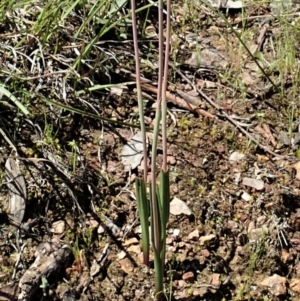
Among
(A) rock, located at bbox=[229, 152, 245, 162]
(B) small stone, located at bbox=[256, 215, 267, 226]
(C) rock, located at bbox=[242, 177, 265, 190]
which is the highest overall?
(A) rock, located at bbox=[229, 152, 245, 162]

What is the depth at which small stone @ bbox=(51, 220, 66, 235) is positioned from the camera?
1.93 m

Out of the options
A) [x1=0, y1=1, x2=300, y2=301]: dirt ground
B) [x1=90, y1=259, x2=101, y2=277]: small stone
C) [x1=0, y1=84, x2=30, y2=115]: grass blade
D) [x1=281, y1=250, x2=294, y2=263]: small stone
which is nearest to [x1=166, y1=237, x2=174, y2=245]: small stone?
[x1=0, y1=1, x2=300, y2=301]: dirt ground

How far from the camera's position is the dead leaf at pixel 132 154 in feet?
6.91

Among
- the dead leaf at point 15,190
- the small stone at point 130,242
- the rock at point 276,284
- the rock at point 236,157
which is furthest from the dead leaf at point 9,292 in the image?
the rock at point 236,157

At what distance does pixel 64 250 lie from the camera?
1.89 m

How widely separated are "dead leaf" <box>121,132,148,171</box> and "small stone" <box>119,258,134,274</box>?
1.03 feet

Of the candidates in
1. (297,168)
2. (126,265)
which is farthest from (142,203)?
(297,168)

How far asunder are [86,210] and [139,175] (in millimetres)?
216

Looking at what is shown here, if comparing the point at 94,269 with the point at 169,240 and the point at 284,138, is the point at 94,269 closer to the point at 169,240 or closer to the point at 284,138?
the point at 169,240

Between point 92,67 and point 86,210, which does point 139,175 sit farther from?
point 92,67

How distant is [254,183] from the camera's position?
2.10m

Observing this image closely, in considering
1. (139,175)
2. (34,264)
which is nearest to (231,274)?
(139,175)

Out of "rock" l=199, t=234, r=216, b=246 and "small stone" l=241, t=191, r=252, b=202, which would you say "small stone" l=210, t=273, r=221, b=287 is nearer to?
"rock" l=199, t=234, r=216, b=246

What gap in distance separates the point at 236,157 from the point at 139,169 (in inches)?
12.5
